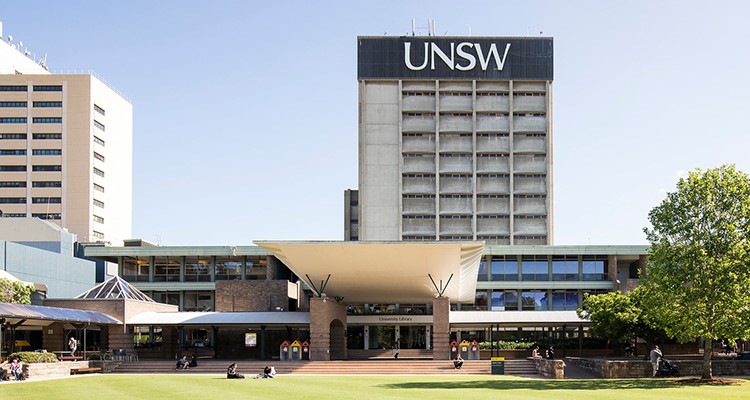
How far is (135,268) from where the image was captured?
283ft

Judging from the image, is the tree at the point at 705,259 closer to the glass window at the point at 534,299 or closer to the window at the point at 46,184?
the glass window at the point at 534,299

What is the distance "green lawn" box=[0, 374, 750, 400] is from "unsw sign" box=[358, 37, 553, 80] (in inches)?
2899

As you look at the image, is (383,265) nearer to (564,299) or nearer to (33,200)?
(564,299)

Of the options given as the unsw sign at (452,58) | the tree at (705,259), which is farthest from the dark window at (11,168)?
the tree at (705,259)

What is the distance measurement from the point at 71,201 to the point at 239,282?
5461cm

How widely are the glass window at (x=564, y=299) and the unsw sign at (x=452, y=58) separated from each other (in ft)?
122

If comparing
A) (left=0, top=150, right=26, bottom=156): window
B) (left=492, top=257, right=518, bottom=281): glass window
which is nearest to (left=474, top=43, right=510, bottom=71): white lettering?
(left=492, top=257, right=518, bottom=281): glass window

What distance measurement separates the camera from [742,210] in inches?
1522

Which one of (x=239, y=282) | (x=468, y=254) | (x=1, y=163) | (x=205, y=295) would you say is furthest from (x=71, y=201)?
(x=468, y=254)

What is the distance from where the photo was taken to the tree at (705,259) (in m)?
38.1

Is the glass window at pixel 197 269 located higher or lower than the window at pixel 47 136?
lower

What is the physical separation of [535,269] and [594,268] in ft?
17.6

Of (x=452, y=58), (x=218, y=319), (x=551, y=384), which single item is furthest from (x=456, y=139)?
(x=551, y=384)

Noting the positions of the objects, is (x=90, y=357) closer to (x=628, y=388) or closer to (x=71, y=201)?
(x=628, y=388)
